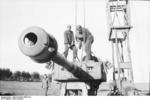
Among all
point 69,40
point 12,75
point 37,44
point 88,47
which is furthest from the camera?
point 12,75

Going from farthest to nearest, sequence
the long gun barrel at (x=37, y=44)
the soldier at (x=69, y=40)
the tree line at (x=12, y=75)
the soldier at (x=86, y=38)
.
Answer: the tree line at (x=12, y=75)
the soldier at (x=69, y=40)
the soldier at (x=86, y=38)
the long gun barrel at (x=37, y=44)

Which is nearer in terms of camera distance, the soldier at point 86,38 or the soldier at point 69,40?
the soldier at point 86,38

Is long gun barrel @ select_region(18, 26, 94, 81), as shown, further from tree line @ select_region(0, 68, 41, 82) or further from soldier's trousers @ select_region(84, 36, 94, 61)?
tree line @ select_region(0, 68, 41, 82)

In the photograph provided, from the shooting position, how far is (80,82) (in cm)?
517

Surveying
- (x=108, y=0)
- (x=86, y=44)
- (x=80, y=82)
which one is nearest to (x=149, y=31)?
(x=86, y=44)

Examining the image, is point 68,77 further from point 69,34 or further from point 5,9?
point 5,9

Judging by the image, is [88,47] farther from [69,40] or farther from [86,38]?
[69,40]

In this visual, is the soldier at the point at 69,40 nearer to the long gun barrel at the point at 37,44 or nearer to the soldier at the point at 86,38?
the soldier at the point at 86,38

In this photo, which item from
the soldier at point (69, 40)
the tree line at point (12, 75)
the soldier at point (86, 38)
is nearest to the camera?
the soldier at point (86, 38)

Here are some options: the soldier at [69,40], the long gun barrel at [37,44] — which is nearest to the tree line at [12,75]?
the soldier at [69,40]

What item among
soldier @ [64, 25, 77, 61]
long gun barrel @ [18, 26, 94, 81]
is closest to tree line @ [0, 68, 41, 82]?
soldier @ [64, 25, 77, 61]

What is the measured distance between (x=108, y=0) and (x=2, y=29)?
6.20m

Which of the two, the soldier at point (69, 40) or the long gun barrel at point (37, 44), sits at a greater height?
the soldier at point (69, 40)

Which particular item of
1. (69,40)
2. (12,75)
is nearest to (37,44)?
(69,40)
